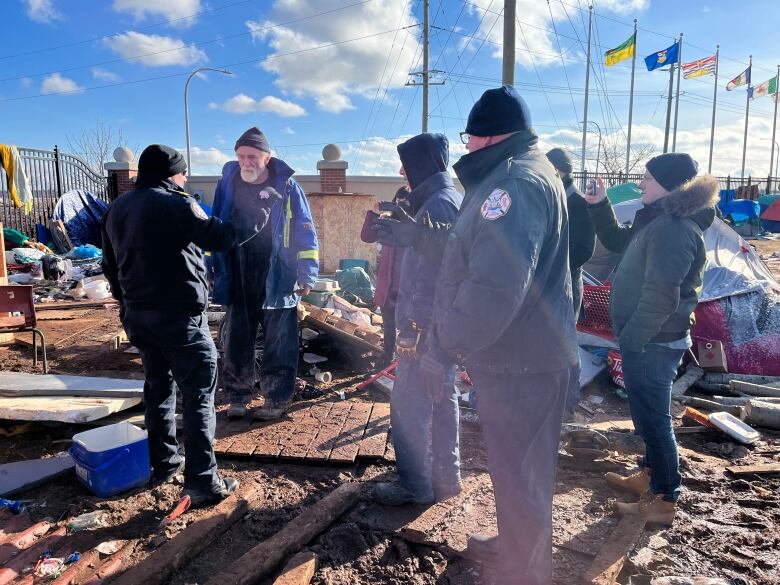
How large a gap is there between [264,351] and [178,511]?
1.59 m

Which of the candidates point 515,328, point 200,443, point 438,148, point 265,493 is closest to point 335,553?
point 265,493

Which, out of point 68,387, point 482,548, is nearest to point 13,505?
point 68,387

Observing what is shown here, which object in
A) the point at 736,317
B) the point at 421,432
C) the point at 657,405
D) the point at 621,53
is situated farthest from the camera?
the point at 621,53

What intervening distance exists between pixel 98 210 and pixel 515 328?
14929mm

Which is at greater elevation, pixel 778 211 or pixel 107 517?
pixel 778 211

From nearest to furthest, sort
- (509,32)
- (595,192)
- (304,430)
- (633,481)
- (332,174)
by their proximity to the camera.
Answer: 1. (633,481)
2. (595,192)
3. (304,430)
4. (509,32)
5. (332,174)

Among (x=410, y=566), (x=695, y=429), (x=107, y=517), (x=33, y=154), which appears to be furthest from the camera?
(x=33, y=154)

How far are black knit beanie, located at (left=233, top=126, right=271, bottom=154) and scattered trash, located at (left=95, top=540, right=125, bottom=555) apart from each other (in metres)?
2.62

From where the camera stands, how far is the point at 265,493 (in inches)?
122

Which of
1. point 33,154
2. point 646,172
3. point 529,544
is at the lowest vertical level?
point 529,544

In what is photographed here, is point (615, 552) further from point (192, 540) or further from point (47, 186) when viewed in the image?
point (47, 186)

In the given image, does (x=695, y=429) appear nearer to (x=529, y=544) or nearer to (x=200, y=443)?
(x=529, y=544)

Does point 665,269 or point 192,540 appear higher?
point 665,269

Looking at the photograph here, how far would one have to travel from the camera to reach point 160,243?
281 cm
